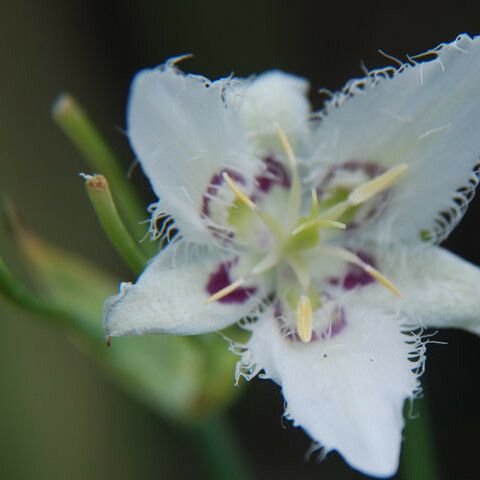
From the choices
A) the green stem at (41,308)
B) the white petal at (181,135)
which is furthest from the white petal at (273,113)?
the green stem at (41,308)

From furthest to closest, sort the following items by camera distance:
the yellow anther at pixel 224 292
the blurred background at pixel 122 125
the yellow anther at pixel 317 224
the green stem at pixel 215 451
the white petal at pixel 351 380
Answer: the blurred background at pixel 122 125, the green stem at pixel 215 451, the yellow anther at pixel 317 224, the yellow anther at pixel 224 292, the white petal at pixel 351 380

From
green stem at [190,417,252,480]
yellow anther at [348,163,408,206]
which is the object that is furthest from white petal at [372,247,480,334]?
green stem at [190,417,252,480]

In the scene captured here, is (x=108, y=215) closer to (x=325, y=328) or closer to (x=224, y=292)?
(x=224, y=292)

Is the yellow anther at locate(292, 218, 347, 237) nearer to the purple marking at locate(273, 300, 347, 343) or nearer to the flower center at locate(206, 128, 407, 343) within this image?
the flower center at locate(206, 128, 407, 343)

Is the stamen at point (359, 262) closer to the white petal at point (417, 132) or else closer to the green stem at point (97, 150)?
the white petal at point (417, 132)

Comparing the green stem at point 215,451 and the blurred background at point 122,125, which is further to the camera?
the blurred background at point 122,125
